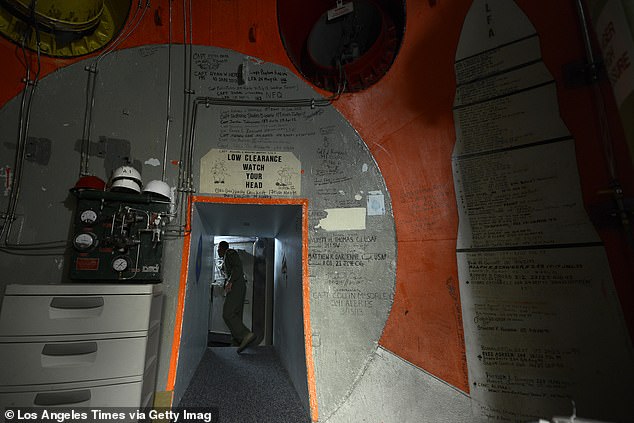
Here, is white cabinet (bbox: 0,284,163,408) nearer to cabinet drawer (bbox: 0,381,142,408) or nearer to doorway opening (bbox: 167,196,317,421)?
cabinet drawer (bbox: 0,381,142,408)

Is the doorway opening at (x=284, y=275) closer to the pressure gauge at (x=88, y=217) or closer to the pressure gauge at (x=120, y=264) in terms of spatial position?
the pressure gauge at (x=120, y=264)

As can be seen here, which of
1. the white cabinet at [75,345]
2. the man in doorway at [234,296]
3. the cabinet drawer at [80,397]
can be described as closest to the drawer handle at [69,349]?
the white cabinet at [75,345]

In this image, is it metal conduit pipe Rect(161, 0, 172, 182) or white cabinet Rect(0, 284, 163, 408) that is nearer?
white cabinet Rect(0, 284, 163, 408)

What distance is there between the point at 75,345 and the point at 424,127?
1.75 metres

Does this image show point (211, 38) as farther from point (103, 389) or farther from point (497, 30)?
point (103, 389)

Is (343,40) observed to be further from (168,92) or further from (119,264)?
(119,264)

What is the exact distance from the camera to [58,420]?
0.96 meters

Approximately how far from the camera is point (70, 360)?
40.3 inches

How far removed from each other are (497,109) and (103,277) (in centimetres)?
196

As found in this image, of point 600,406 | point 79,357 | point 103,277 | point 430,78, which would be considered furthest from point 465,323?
point 103,277

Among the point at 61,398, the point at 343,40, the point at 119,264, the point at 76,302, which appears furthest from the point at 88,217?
the point at 343,40

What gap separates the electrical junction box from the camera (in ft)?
4.25

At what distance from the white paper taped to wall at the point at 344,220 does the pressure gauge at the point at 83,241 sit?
3.42 ft

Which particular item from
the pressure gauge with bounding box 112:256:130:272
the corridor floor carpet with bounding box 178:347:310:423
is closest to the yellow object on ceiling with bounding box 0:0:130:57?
the pressure gauge with bounding box 112:256:130:272
